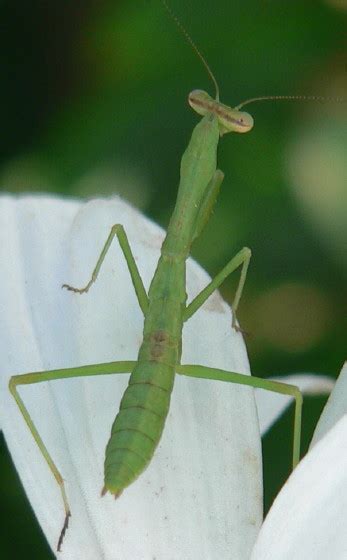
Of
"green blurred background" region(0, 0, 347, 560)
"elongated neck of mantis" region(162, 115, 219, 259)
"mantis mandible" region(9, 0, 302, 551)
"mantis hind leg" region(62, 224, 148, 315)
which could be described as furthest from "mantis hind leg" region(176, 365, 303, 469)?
"green blurred background" region(0, 0, 347, 560)

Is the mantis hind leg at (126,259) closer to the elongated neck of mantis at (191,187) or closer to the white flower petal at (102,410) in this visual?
the white flower petal at (102,410)

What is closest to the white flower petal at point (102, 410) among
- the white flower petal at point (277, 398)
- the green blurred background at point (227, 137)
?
the white flower petal at point (277, 398)

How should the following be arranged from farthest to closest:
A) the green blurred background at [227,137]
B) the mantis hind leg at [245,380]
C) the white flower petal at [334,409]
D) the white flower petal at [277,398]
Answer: the green blurred background at [227,137] → the white flower petal at [277,398] → the mantis hind leg at [245,380] → the white flower petal at [334,409]

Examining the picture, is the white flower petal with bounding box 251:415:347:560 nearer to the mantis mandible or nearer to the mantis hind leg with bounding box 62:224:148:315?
the mantis mandible

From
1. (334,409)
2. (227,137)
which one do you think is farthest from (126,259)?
(227,137)

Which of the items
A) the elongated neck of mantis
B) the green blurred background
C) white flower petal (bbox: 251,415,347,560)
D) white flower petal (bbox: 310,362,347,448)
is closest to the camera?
white flower petal (bbox: 251,415,347,560)

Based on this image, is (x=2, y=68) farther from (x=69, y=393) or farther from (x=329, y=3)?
(x=69, y=393)

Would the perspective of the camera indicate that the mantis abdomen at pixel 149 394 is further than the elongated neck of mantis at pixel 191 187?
No
